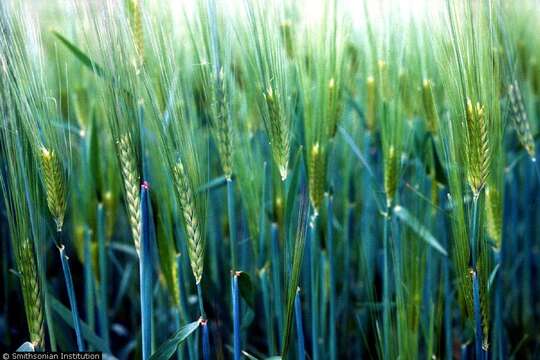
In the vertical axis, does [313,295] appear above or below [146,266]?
below

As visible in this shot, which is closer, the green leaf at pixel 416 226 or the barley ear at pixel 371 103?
the green leaf at pixel 416 226

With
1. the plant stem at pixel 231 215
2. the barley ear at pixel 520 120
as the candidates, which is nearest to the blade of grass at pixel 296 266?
the plant stem at pixel 231 215

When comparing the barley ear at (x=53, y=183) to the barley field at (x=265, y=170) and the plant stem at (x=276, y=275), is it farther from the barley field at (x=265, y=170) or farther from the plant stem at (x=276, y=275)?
the plant stem at (x=276, y=275)

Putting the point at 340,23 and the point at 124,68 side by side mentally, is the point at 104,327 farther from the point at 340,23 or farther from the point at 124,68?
the point at 340,23

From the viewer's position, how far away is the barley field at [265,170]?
82 centimetres

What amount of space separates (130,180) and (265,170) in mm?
318

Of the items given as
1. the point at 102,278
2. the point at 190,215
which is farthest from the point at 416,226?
the point at 102,278

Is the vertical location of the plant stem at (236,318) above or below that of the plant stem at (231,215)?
below

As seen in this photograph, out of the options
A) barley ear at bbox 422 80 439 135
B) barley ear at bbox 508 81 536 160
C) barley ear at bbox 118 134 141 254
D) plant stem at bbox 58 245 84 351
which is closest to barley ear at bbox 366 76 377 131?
barley ear at bbox 422 80 439 135

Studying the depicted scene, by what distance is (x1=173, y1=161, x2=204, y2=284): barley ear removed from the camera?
0.80m

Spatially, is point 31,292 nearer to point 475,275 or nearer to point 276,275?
point 276,275

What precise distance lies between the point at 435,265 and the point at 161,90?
0.67m

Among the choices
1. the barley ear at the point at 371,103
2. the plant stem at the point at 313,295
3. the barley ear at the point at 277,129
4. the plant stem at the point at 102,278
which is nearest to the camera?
the barley ear at the point at 277,129

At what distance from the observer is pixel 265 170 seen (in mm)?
1080
